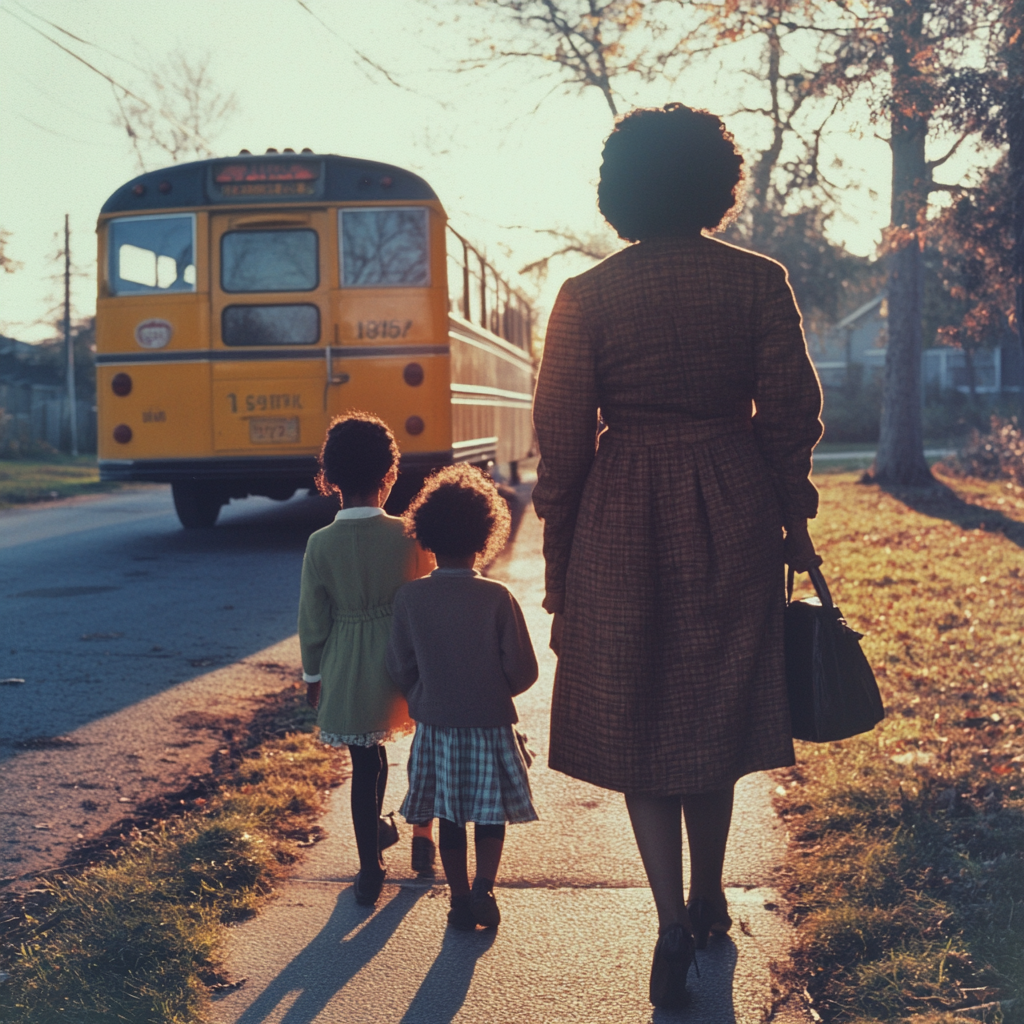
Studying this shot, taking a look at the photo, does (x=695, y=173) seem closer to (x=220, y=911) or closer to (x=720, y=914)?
(x=720, y=914)

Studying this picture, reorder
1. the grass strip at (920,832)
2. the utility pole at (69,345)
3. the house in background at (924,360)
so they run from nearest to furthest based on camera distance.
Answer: the grass strip at (920,832)
the utility pole at (69,345)
the house in background at (924,360)

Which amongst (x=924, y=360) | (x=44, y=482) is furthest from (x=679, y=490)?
(x=924, y=360)

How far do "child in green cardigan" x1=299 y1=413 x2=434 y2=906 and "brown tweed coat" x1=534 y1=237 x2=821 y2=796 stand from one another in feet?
2.37

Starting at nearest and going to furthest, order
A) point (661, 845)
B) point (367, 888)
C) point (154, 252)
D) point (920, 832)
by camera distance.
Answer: point (661, 845) → point (367, 888) → point (920, 832) → point (154, 252)

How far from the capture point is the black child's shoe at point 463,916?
325cm

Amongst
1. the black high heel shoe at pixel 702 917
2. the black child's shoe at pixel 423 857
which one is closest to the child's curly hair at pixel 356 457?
the black child's shoe at pixel 423 857

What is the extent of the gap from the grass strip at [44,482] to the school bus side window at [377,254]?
8442 millimetres

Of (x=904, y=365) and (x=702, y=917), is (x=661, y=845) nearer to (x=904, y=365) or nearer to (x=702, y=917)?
(x=702, y=917)

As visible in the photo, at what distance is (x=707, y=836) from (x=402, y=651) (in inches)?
36.0

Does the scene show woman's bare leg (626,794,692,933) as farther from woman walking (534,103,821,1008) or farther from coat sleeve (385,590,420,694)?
coat sleeve (385,590,420,694)

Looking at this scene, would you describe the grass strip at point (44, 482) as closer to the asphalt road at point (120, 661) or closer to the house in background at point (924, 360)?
the asphalt road at point (120, 661)

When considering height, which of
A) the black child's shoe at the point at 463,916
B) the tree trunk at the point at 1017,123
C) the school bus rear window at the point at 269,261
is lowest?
the black child's shoe at the point at 463,916

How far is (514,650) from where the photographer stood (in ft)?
10.4

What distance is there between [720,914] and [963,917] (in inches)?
25.4
